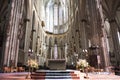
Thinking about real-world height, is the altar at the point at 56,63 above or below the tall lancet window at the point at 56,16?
below

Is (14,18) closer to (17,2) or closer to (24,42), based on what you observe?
(17,2)

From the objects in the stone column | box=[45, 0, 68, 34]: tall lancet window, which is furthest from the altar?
box=[45, 0, 68, 34]: tall lancet window

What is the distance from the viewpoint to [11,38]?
45.4ft

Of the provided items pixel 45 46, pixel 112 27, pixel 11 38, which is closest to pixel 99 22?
pixel 112 27

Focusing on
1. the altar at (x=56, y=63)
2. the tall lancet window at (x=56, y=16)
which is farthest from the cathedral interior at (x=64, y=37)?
the tall lancet window at (x=56, y=16)

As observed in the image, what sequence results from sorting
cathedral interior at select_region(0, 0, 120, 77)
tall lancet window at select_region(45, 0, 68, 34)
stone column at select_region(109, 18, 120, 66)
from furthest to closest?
tall lancet window at select_region(45, 0, 68, 34) < stone column at select_region(109, 18, 120, 66) < cathedral interior at select_region(0, 0, 120, 77)

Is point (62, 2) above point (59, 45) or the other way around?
above

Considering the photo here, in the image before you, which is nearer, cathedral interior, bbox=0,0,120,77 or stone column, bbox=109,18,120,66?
cathedral interior, bbox=0,0,120,77

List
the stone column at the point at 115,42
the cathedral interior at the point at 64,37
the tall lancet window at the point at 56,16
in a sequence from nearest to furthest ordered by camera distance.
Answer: the cathedral interior at the point at 64,37 → the stone column at the point at 115,42 → the tall lancet window at the point at 56,16

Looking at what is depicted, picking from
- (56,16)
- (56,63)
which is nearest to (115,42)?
(56,63)

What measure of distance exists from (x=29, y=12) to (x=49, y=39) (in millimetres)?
18580

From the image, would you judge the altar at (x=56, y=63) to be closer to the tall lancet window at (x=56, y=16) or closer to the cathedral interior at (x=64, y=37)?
the cathedral interior at (x=64, y=37)

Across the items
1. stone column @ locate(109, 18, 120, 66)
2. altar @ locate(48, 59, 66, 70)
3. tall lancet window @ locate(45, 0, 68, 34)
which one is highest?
tall lancet window @ locate(45, 0, 68, 34)

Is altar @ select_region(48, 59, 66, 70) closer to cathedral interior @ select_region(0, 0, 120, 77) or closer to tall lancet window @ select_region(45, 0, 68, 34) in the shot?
cathedral interior @ select_region(0, 0, 120, 77)
